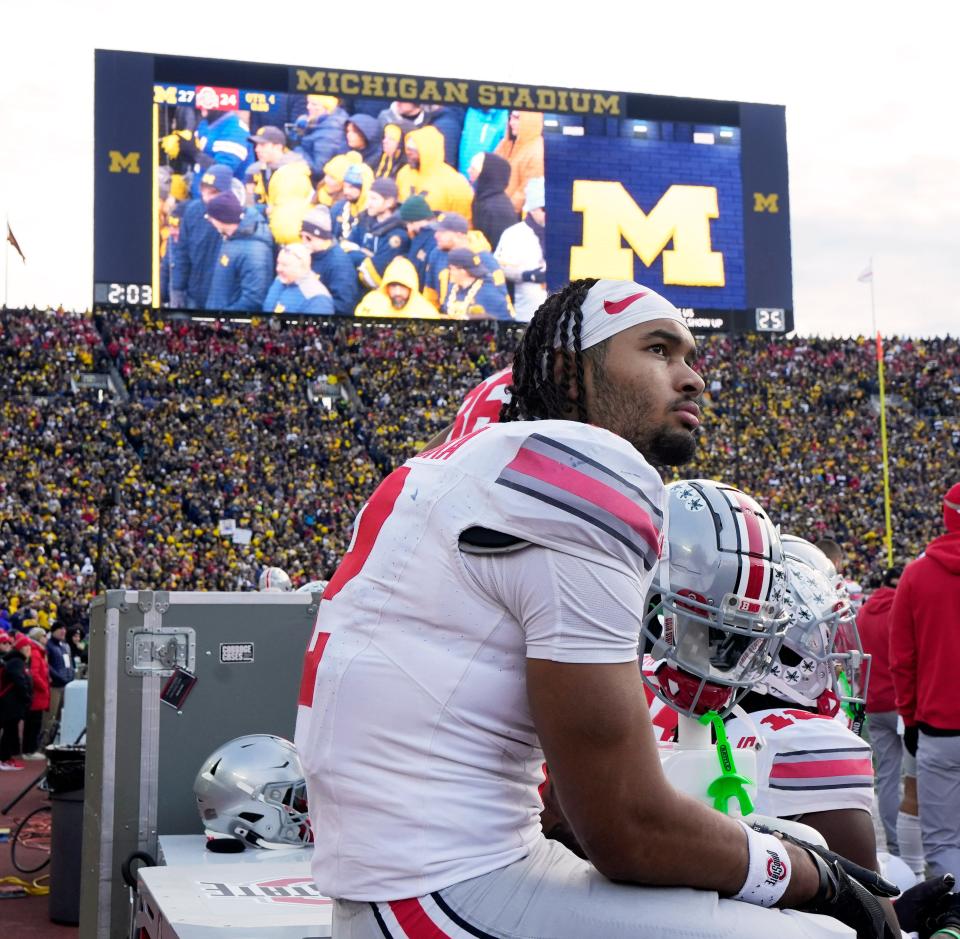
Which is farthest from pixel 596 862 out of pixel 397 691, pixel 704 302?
pixel 704 302

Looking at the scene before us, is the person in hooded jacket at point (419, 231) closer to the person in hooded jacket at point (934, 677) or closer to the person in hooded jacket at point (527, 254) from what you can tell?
the person in hooded jacket at point (527, 254)

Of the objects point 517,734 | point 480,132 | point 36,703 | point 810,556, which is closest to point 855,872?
point 517,734

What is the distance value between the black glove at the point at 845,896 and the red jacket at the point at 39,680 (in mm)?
12302

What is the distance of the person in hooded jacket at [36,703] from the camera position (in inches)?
507

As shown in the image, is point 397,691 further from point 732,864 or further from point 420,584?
point 732,864

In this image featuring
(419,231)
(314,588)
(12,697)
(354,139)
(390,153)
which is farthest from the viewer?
(390,153)

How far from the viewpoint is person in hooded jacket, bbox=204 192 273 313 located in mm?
26719

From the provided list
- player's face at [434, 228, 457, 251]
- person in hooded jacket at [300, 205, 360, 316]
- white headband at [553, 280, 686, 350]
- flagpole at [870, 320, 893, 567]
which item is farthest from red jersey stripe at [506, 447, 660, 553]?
player's face at [434, 228, 457, 251]

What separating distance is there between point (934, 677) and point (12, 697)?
956cm

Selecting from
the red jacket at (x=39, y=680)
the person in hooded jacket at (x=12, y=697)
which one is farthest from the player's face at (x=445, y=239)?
the person in hooded jacket at (x=12, y=697)

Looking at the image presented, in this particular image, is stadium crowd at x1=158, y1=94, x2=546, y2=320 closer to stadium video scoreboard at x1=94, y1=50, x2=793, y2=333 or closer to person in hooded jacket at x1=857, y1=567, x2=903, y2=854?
stadium video scoreboard at x1=94, y1=50, x2=793, y2=333

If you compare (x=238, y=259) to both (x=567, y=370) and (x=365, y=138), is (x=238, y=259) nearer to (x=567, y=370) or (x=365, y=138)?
(x=365, y=138)

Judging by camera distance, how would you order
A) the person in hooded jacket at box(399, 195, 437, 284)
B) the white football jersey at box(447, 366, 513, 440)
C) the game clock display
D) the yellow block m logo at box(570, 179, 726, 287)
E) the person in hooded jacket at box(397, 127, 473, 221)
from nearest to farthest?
the white football jersey at box(447, 366, 513, 440) → the game clock display → the person in hooded jacket at box(399, 195, 437, 284) → the person in hooded jacket at box(397, 127, 473, 221) → the yellow block m logo at box(570, 179, 726, 287)

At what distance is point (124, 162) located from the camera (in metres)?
26.9
